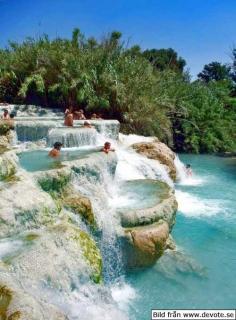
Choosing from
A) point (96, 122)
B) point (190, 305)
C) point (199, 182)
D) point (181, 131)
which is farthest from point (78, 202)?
point (181, 131)

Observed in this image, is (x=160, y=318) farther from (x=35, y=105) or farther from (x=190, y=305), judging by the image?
(x=35, y=105)

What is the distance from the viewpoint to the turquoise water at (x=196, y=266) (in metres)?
7.35

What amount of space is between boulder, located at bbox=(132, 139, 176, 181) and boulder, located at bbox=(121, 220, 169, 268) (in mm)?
7217

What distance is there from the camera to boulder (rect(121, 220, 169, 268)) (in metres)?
8.23

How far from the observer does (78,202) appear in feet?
27.4

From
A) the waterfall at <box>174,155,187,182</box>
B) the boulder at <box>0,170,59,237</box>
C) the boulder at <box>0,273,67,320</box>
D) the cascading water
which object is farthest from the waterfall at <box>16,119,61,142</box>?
the boulder at <box>0,273,67,320</box>

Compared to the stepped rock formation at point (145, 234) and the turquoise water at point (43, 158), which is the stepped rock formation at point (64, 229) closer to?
the stepped rock formation at point (145, 234)

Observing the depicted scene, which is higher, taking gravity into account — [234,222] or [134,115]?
[134,115]

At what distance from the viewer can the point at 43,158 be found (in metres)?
11.7

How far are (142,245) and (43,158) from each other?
472 cm

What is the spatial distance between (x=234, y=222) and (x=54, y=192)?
18.0 ft

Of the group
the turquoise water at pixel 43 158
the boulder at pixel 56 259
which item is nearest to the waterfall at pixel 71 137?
the turquoise water at pixel 43 158

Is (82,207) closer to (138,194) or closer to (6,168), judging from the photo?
(6,168)

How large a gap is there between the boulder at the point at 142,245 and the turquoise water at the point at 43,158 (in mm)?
Answer: 2606
